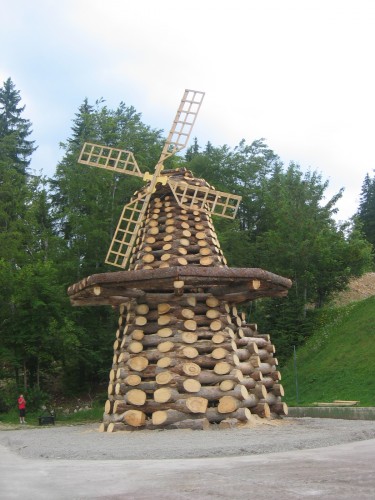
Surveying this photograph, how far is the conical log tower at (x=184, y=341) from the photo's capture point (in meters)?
11.8

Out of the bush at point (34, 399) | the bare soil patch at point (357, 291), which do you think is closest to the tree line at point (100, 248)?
the bush at point (34, 399)

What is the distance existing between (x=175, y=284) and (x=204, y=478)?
690cm

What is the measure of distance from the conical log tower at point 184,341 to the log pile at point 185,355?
0.06ft

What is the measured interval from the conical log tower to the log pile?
19 millimetres

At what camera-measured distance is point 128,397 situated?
12.0 meters

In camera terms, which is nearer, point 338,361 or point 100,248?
point 338,361

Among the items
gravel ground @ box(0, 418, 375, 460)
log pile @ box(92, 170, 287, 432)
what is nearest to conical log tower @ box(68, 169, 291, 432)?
log pile @ box(92, 170, 287, 432)

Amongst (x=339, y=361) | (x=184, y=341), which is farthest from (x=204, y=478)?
(x=339, y=361)

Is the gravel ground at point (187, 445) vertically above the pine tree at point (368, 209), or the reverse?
the pine tree at point (368, 209)

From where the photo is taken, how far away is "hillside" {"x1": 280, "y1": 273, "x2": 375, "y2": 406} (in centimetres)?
1995

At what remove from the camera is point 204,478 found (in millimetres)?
5328

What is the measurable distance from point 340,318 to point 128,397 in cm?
1755

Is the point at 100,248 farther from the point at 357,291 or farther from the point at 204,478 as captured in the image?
the point at 204,478

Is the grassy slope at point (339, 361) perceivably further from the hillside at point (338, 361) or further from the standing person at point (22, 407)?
the standing person at point (22, 407)
